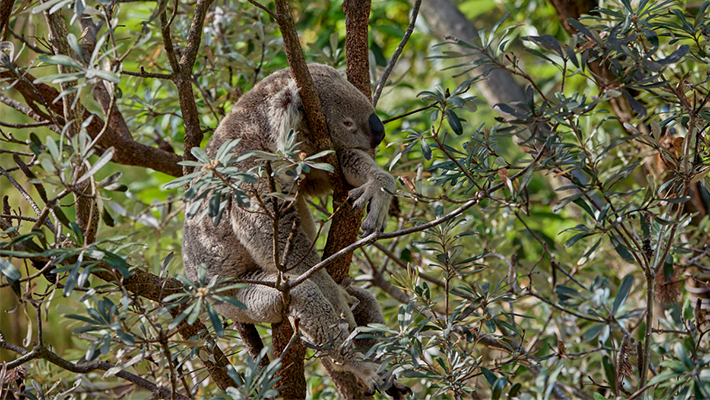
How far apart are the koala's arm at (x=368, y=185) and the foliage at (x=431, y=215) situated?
0.43 ft

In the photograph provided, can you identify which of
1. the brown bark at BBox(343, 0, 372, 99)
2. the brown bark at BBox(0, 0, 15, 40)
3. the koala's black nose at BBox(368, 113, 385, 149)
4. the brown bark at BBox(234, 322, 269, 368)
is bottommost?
the brown bark at BBox(234, 322, 269, 368)

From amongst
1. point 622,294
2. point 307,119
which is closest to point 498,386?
point 622,294

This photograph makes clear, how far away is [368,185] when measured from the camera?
92.1 inches

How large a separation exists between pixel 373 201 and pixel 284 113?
1.88ft

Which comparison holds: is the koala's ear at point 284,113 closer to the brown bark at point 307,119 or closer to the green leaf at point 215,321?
the brown bark at point 307,119

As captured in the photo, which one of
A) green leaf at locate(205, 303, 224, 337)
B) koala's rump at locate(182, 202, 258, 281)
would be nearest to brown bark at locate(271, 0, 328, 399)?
koala's rump at locate(182, 202, 258, 281)

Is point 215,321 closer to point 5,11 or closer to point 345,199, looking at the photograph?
point 345,199

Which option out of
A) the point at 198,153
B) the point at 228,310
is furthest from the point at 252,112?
the point at 198,153

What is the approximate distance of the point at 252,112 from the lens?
8.77ft

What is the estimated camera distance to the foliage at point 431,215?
160cm

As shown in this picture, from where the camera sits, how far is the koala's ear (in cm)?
247

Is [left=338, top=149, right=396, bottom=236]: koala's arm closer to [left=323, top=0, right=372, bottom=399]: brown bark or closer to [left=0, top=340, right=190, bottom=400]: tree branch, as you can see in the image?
[left=323, top=0, right=372, bottom=399]: brown bark

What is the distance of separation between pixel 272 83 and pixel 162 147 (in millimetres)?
1072

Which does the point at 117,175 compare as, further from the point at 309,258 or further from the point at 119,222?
the point at 119,222
